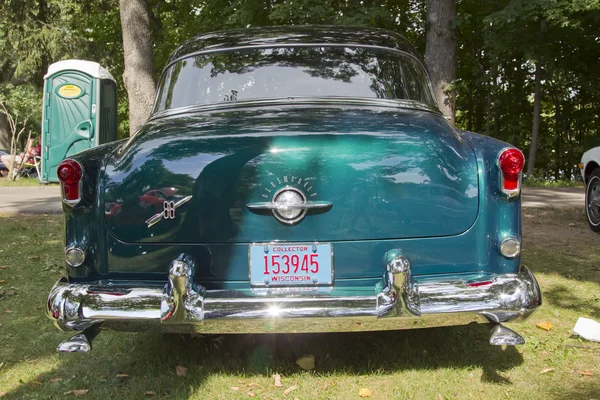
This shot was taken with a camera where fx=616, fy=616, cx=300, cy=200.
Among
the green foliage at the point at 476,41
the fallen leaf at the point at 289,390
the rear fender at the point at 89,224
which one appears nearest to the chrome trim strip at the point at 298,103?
the rear fender at the point at 89,224

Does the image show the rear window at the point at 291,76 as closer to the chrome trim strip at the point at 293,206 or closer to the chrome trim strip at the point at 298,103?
the chrome trim strip at the point at 298,103

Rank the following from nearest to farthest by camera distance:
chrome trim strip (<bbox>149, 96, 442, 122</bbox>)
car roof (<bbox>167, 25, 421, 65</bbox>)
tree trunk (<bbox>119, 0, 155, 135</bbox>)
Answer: chrome trim strip (<bbox>149, 96, 442, 122</bbox>)
car roof (<bbox>167, 25, 421, 65</bbox>)
tree trunk (<bbox>119, 0, 155, 135</bbox>)

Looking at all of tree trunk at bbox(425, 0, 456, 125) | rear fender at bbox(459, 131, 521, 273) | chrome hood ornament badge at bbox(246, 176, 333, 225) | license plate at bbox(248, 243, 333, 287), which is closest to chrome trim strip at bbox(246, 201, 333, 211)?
chrome hood ornament badge at bbox(246, 176, 333, 225)

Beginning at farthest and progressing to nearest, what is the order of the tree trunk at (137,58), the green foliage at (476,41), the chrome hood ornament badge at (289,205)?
1. the green foliage at (476,41)
2. the tree trunk at (137,58)
3. the chrome hood ornament badge at (289,205)

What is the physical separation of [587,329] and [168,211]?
2643 mm

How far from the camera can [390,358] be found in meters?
3.46

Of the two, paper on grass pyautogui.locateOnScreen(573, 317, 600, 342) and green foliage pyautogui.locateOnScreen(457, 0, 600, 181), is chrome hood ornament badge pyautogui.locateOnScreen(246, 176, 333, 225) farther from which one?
green foliage pyautogui.locateOnScreen(457, 0, 600, 181)

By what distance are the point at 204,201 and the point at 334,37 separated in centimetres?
183

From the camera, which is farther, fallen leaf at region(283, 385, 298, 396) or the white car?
the white car

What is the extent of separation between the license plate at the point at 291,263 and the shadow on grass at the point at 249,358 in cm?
68

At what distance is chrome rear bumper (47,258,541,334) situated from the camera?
8.84 feet

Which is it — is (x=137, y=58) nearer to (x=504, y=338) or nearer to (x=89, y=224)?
(x=89, y=224)

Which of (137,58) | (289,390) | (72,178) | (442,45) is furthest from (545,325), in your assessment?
(137,58)

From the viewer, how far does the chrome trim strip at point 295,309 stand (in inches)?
106
